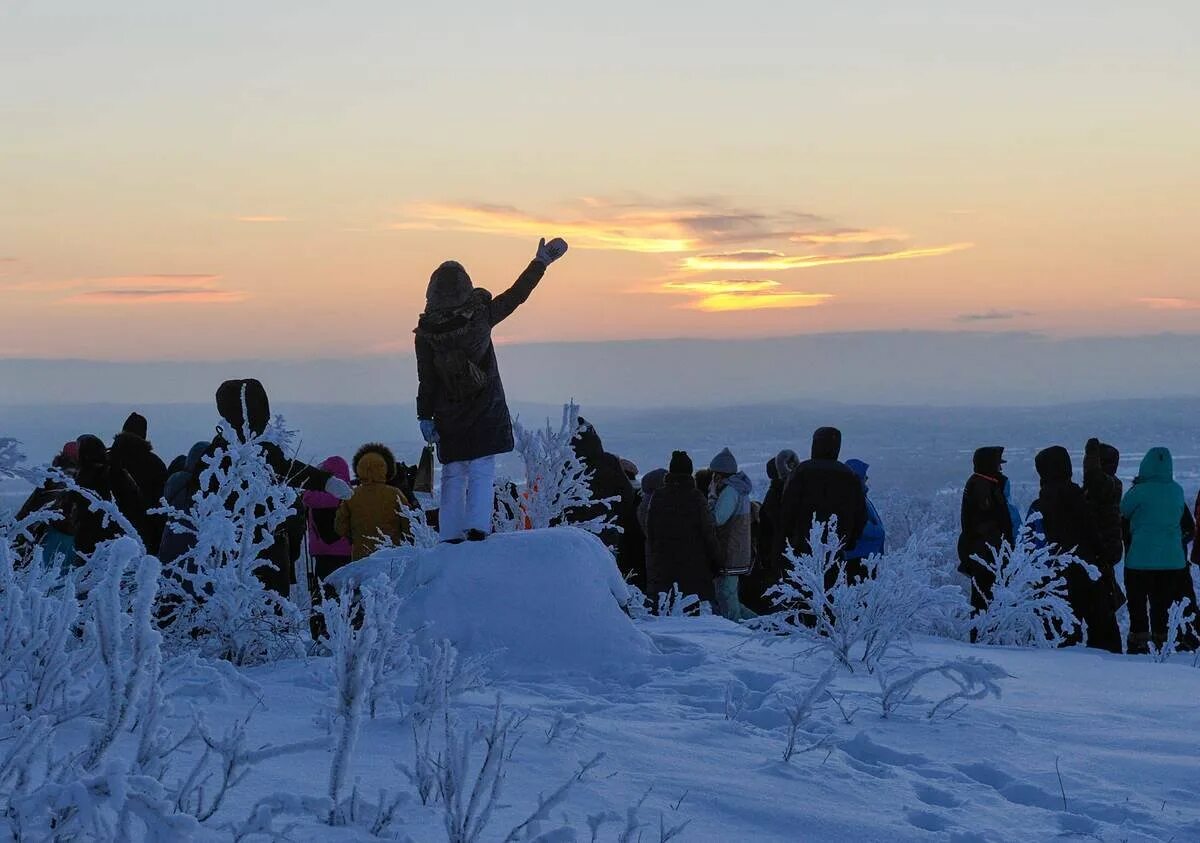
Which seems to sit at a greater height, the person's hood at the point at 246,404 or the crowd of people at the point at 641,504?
the person's hood at the point at 246,404

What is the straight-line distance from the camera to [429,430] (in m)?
7.02

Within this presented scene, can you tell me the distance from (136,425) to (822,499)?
17.6 ft

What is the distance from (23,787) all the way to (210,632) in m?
3.42

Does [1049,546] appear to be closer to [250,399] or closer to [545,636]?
[545,636]

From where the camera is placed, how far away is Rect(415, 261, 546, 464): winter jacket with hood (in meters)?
6.88

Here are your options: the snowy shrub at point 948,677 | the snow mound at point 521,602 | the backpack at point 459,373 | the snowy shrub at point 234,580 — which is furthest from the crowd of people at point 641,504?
the snowy shrub at point 948,677

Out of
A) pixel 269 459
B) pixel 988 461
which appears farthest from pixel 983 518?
pixel 269 459

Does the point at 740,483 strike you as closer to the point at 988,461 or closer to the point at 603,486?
the point at 603,486

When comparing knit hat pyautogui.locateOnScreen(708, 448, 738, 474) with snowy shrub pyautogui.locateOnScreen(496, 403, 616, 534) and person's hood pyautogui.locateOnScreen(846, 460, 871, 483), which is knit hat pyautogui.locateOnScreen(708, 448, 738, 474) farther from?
snowy shrub pyautogui.locateOnScreen(496, 403, 616, 534)

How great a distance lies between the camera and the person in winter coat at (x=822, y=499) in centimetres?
955

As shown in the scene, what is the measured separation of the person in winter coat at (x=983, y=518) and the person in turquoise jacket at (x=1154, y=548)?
3.37ft

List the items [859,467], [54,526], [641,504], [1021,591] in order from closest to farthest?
[54,526]
[1021,591]
[859,467]
[641,504]

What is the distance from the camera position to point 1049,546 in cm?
1027

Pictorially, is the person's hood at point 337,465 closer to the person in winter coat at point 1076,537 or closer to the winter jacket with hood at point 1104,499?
the person in winter coat at point 1076,537
